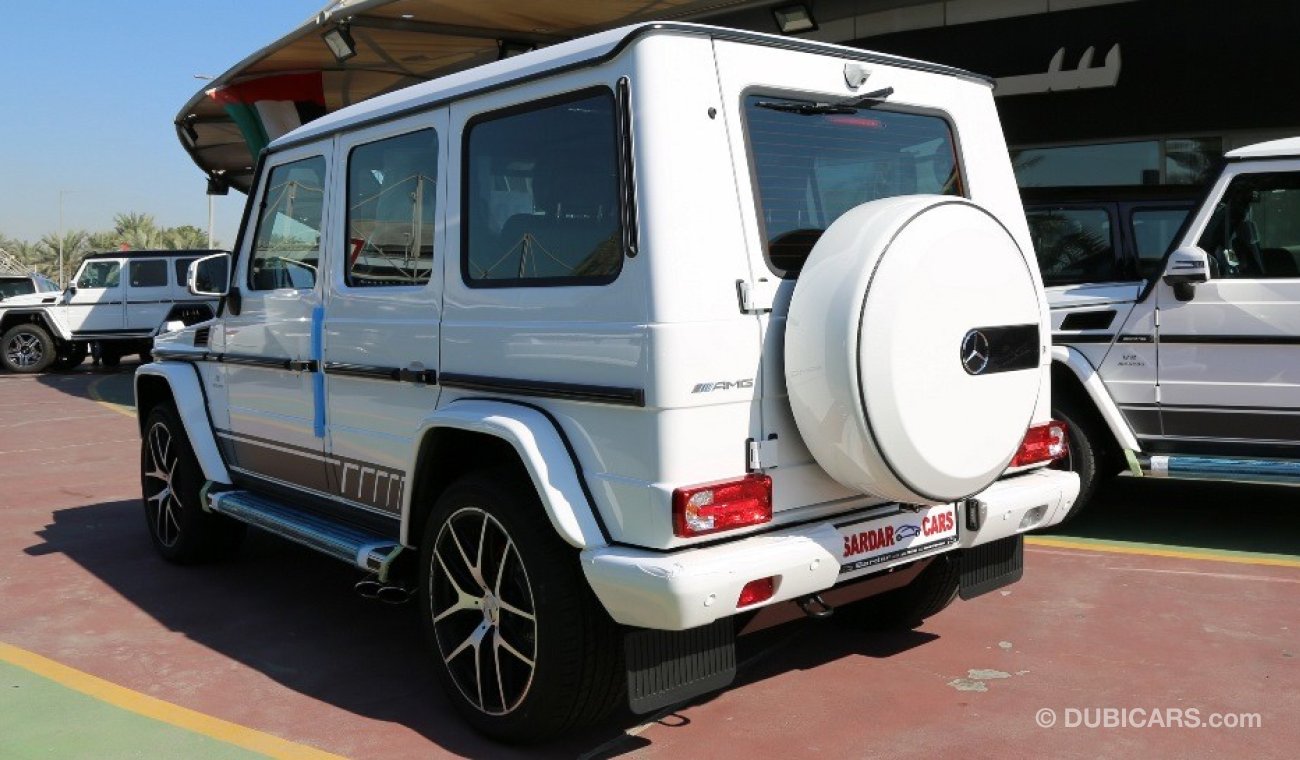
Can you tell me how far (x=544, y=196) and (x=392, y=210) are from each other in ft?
3.18

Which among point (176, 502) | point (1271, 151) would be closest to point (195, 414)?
point (176, 502)

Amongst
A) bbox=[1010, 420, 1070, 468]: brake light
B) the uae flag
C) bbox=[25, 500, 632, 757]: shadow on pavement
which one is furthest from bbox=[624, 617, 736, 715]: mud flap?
the uae flag

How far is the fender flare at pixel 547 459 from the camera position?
136 inches

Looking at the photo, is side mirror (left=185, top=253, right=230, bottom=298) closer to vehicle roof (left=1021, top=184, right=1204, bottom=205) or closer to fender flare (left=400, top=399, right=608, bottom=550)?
fender flare (left=400, top=399, right=608, bottom=550)

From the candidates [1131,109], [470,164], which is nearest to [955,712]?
[470,164]

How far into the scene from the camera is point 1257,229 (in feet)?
20.1

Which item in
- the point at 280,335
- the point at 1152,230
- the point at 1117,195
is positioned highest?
the point at 1117,195

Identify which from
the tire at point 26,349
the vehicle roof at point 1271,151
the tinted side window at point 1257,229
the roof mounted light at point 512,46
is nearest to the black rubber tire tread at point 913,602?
the tinted side window at point 1257,229

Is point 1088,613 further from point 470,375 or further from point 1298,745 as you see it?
point 470,375

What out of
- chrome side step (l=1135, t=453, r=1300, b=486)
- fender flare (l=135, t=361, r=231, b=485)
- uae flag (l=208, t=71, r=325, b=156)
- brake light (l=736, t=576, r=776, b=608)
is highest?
uae flag (l=208, t=71, r=325, b=156)

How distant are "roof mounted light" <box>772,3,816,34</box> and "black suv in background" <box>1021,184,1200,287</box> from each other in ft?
15.7

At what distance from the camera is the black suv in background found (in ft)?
23.4

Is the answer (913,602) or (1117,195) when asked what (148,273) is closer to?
(1117,195)

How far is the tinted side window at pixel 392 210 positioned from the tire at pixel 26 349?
732 inches
